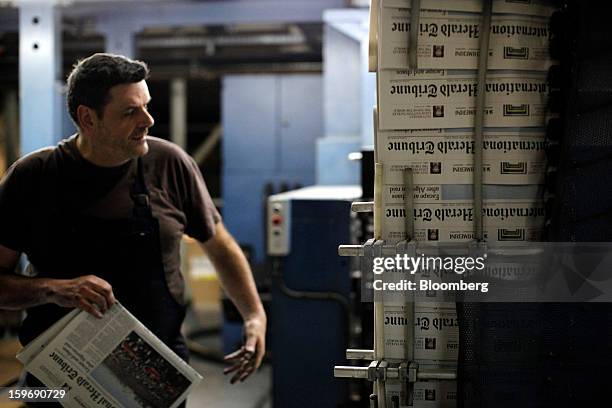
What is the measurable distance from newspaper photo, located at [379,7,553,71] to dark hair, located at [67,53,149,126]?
0.83m

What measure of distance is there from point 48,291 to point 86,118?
551mm

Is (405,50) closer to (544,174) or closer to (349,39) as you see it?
(544,174)

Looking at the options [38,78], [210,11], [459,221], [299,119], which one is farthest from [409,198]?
[299,119]

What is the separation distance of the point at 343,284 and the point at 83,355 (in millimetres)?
2257

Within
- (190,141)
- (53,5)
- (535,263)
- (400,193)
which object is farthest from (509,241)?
(190,141)

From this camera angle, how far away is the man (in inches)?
93.8

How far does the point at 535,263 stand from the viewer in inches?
77.8

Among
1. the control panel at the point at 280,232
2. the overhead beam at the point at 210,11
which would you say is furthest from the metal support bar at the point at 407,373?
the overhead beam at the point at 210,11

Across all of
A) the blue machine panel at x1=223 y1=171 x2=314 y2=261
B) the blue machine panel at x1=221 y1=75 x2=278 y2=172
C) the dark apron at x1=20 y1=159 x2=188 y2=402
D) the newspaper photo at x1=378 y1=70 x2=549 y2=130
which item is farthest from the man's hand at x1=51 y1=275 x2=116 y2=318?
A: the blue machine panel at x1=221 y1=75 x2=278 y2=172

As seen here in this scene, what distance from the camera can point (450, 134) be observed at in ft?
6.61

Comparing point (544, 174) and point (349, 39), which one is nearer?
point (544, 174)

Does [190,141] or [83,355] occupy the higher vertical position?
[190,141]

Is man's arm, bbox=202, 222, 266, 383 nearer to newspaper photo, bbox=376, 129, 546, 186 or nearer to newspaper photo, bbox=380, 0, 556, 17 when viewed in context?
newspaper photo, bbox=376, 129, 546, 186

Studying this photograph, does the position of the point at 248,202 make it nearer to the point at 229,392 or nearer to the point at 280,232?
the point at 229,392
